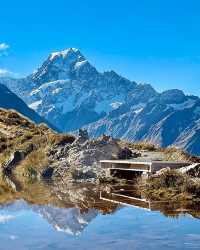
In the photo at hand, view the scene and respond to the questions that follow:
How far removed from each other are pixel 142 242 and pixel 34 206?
17.0 meters

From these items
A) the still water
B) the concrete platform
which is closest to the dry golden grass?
the concrete platform

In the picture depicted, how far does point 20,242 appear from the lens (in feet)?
76.7

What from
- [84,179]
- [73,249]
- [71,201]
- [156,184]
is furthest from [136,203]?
[84,179]

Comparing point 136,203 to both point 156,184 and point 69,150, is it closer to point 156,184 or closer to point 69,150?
point 156,184

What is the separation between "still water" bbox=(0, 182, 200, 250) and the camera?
22.7 meters

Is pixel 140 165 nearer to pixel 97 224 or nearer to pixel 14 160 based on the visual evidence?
pixel 14 160

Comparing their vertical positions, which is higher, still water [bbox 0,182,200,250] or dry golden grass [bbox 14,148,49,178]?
dry golden grass [bbox 14,148,49,178]

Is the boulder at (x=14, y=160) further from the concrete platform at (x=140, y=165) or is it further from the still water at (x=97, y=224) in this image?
the still water at (x=97, y=224)

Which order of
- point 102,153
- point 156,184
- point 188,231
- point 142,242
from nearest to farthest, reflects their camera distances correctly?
1. point 142,242
2. point 188,231
3. point 156,184
4. point 102,153

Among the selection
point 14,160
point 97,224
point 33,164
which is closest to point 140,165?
point 33,164

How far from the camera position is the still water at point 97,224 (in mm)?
22688

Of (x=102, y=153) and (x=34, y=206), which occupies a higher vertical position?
(x=102, y=153)

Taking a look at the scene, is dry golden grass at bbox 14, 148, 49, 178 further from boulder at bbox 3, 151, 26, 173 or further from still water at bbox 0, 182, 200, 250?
still water at bbox 0, 182, 200, 250

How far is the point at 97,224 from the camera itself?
2864 cm
